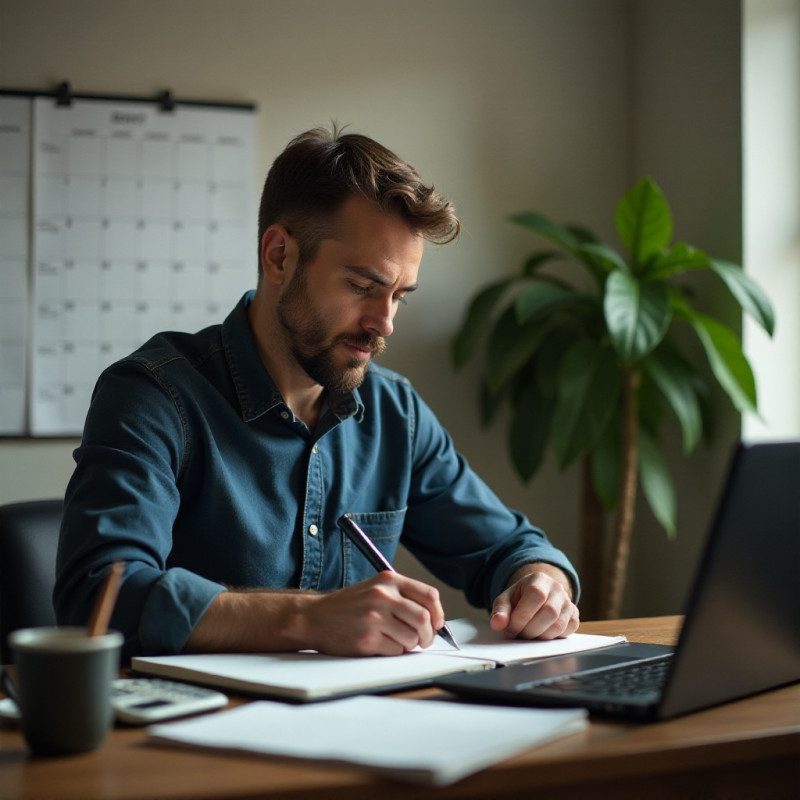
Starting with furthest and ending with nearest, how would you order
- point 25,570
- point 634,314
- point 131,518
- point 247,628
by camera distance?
point 634,314
point 25,570
point 131,518
point 247,628

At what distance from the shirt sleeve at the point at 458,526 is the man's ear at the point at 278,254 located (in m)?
0.33

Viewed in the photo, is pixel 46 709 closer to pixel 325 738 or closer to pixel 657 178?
pixel 325 738

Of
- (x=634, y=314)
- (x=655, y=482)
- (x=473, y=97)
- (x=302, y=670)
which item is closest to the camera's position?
(x=302, y=670)

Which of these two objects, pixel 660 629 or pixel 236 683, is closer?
pixel 236 683

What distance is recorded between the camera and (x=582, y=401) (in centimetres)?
247

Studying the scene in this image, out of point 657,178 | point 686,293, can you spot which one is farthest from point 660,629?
point 657,178

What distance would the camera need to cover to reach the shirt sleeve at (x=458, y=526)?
1530mm

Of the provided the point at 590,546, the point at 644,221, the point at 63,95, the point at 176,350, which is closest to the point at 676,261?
the point at 644,221

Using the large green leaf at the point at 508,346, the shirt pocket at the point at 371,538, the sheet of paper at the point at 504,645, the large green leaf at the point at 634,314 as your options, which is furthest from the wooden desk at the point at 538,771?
the large green leaf at the point at 508,346

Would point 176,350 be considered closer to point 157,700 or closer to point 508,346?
point 157,700

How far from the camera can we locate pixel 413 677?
35.7 inches

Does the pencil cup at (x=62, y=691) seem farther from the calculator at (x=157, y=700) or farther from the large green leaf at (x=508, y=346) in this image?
the large green leaf at (x=508, y=346)

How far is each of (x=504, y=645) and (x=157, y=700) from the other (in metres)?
0.45

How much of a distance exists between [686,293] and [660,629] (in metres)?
1.65
